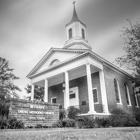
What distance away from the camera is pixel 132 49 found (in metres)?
16.2

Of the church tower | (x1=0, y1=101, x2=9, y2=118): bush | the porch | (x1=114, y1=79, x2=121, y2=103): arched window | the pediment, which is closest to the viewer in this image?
(x1=0, y1=101, x2=9, y2=118): bush

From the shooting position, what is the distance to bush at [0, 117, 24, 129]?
20.8 feet

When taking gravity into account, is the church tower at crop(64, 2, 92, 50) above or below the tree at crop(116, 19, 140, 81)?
above

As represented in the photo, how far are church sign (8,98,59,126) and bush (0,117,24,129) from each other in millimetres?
416

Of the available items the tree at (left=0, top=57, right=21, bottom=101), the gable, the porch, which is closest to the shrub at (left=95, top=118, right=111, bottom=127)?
the porch

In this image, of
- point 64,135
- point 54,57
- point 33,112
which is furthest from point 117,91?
point 64,135

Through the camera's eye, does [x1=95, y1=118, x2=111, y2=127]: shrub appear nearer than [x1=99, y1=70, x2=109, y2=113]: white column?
Yes

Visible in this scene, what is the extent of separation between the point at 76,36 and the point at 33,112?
17.6 m

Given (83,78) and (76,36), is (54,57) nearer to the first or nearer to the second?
(83,78)

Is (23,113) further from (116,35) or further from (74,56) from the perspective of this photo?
(116,35)

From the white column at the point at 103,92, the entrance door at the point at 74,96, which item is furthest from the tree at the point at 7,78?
the white column at the point at 103,92

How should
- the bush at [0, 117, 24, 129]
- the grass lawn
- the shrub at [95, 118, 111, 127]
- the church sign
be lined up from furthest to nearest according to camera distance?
1. the shrub at [95, 118, 111, 127]
2. the church sign
3. the bush at [0, 117, 24, 129]
4. the grass lawn

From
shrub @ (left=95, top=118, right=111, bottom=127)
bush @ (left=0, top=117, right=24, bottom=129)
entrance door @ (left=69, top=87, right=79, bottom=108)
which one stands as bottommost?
shrub @ (left=95, top=118, right=111, bottom=127)

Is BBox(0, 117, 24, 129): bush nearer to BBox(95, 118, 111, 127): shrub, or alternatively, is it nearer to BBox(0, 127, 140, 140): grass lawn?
BBox(0, 127, 140, 140): grass lawn
